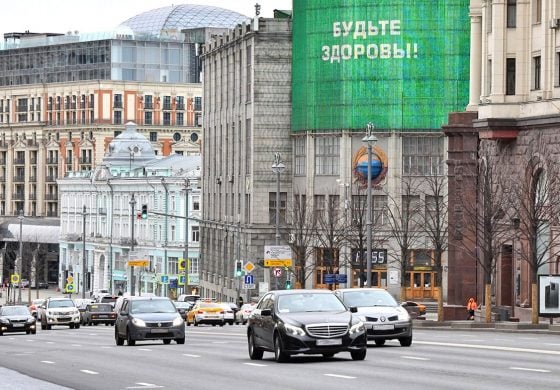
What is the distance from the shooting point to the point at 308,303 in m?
37.6

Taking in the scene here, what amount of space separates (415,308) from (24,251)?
11429 centimetres

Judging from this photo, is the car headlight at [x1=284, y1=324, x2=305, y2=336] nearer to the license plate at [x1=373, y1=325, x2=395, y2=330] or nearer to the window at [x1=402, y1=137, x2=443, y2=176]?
the license plate at [x1=373, y1=325, x2=395, y2=330]

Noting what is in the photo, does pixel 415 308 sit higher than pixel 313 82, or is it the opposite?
pixel 313 82

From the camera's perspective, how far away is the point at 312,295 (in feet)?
124

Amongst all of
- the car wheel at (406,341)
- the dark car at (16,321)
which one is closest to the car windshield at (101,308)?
the dark car at (16,321)

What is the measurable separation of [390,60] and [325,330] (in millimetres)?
81981

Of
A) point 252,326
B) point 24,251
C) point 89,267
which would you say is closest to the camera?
point 252,326

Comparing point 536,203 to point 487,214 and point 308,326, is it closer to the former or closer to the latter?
point 487,214

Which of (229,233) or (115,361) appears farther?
(229,233)

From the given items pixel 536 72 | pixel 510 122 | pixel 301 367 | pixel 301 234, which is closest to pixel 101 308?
pixel 301 234

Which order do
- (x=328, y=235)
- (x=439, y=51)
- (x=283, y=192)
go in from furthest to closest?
(x=283, y=192) < (x=439, y=51) < (x=328, y=235)

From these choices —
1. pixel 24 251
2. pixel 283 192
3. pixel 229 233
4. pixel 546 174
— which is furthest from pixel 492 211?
pixel 24 251

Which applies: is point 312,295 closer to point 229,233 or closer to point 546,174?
point 546,174

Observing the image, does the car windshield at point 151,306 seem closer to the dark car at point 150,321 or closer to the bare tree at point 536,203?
the dark car at point 150,321
